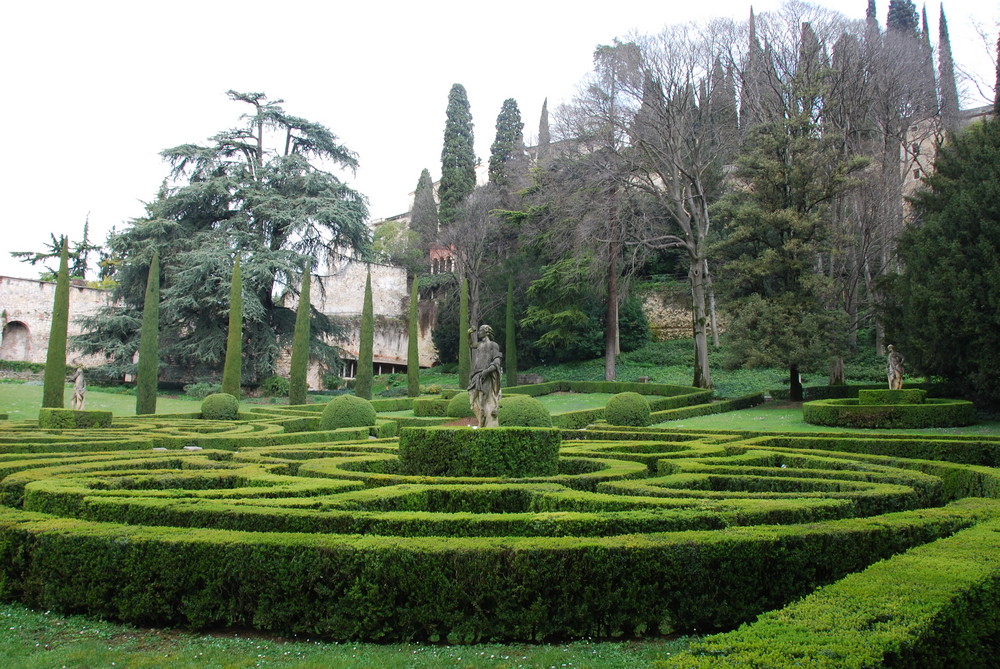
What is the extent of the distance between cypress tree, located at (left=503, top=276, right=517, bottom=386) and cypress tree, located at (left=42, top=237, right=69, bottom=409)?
1804 cm

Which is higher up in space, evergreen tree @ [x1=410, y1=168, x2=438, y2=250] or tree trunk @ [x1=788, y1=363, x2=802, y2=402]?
evergreen tree @ [x1=410, y1=168, x2=438, y2=250]

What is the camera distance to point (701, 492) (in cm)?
655

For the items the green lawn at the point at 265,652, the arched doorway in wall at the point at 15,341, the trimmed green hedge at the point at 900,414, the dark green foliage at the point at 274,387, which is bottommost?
the green lawn at the point at 265,652

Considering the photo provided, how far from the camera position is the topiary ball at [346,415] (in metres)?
15.9

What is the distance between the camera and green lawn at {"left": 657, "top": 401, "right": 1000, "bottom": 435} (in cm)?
1655

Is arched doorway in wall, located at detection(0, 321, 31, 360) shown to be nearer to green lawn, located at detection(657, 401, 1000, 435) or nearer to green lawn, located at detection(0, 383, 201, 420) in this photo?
green lawn, located at detection(0, 383, 201, 420)

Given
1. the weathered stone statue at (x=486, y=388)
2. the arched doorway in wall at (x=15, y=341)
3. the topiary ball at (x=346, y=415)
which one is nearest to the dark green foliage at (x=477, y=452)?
the weathered stone statue at (x=486, y=388)

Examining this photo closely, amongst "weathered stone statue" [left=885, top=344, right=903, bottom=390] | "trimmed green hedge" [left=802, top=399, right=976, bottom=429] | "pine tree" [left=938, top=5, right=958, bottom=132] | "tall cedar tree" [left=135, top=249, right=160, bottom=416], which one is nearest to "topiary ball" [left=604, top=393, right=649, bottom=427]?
"trimmed green hedge" [left=802, top=399, right=976, bottom=429]

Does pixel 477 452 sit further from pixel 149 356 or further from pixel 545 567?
pixel 149 356

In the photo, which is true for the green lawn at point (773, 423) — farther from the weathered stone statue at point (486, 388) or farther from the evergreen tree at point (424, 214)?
the evergreen tree at point (424, 214)

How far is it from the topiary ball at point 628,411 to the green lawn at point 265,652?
13.0 meters

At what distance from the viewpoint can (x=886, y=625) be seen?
3.27m

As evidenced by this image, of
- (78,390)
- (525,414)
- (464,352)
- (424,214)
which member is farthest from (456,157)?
(525,414)

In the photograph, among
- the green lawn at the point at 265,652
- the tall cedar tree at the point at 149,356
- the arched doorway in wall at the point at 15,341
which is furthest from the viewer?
the arched doorway in wall at the point at 15,341
